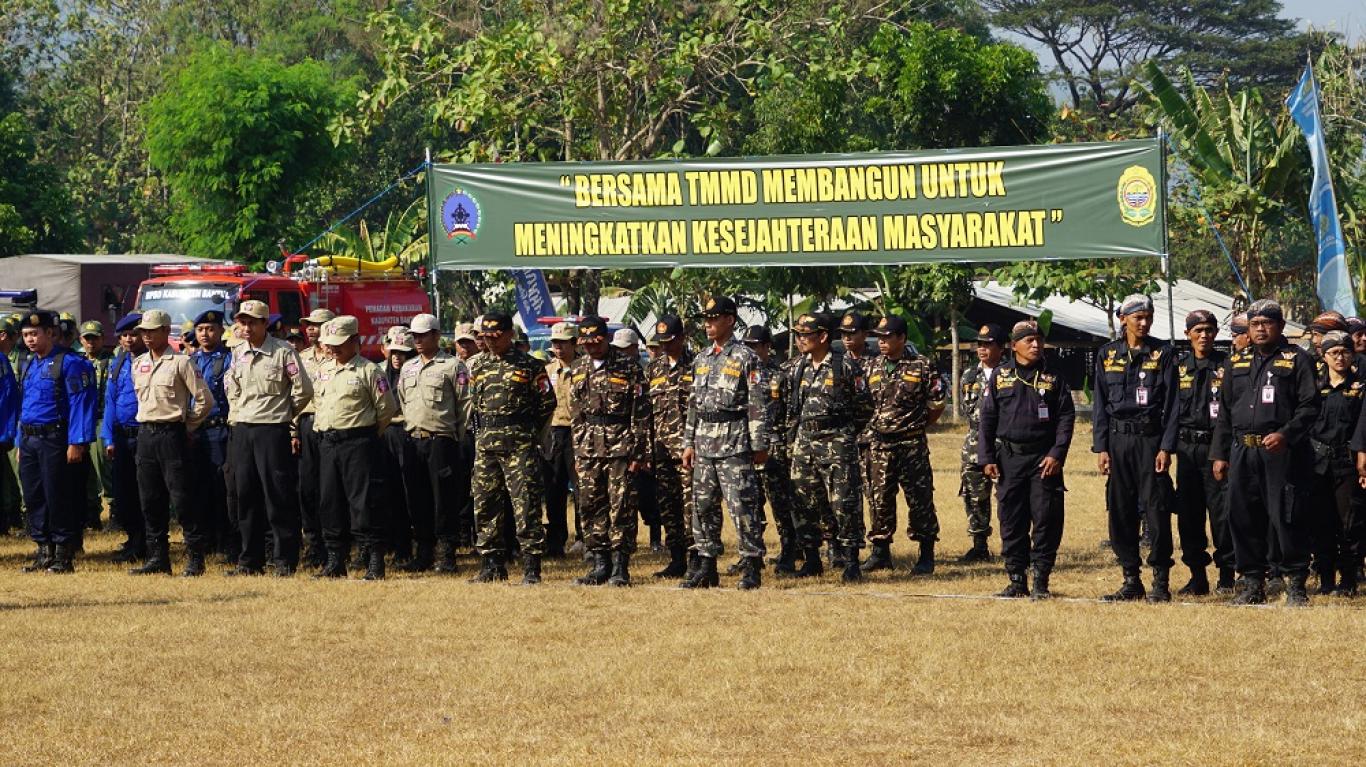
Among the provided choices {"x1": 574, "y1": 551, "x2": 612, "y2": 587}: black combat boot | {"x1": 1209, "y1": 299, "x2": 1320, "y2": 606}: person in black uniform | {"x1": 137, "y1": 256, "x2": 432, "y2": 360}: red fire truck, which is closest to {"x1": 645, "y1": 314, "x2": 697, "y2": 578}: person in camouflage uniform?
{"x1": 574, "y1": 551, "x2": 612, "y2": 587}: black combat boot

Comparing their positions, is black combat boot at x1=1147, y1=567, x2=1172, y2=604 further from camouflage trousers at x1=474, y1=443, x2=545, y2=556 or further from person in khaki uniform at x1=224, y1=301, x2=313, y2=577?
person in khaki uniform at x1=224, y1=301, x2=313, y2=577

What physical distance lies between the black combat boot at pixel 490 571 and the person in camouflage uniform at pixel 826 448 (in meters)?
2.13

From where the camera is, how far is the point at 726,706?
7.94m

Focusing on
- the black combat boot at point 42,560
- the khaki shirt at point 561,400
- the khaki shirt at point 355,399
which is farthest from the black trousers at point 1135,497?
the black combat boot at point 42,560

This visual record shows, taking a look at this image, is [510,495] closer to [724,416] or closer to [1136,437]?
[724,416]

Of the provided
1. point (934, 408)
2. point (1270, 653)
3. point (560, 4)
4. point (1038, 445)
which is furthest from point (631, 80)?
point (1270, 653)

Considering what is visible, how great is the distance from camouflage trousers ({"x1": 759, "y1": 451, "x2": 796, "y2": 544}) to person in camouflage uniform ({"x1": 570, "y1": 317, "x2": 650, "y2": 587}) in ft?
4.42

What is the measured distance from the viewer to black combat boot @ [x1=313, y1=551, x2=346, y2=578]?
40.9ft

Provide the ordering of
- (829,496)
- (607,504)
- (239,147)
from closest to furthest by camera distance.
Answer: (607,504), (829,496), (239,147)

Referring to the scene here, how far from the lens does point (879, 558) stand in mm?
13047

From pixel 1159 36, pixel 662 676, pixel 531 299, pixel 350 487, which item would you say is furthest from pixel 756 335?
pixel 1159 36

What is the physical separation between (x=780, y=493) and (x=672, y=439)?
3.01ft

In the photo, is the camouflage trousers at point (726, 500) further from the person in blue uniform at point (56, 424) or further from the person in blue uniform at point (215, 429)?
the person in blue uniform at point (56, 424)

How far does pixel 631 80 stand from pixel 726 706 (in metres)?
17.7
